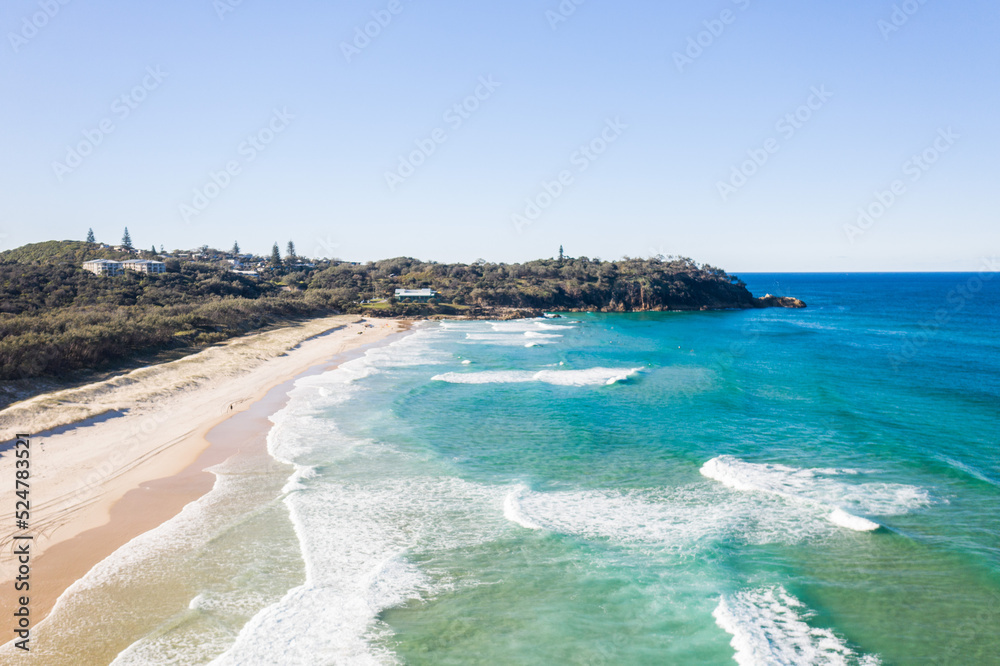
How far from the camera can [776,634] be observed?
10.1 meters

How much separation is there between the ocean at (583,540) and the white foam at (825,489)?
9 cm

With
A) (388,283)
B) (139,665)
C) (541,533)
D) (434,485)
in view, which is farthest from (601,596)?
(388,283)

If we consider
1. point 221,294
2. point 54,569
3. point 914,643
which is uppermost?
point 221,294

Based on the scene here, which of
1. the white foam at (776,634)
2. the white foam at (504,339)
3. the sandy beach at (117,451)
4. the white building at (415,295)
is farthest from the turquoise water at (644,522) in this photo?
the white building at (415,295)

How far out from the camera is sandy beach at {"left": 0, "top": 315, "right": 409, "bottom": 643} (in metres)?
12.3

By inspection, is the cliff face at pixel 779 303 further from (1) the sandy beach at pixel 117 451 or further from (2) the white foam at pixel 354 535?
(2) the white foam at pixel 354 535

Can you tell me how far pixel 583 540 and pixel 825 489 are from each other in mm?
8641

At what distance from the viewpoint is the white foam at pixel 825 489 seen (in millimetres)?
15188

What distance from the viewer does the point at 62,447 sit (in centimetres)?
1884

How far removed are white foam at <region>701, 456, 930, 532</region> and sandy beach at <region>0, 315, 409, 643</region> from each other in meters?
16.9

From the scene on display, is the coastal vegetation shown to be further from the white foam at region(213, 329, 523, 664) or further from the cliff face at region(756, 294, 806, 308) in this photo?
the white foam at region(213, 329, 523, 664)

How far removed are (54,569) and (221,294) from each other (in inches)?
2466

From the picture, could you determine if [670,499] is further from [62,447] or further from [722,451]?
[62,447]

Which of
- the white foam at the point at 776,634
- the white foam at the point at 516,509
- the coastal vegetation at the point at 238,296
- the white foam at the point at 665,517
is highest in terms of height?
the coastal vegetation at the point at 238,296
